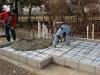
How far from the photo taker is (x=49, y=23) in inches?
390

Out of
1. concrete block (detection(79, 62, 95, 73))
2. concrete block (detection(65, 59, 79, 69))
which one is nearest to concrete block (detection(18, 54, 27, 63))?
concrete block (detection(65, 59, 79, 69))

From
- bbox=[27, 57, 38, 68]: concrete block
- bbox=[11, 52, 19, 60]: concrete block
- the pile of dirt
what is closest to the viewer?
bbox=[27, 57, 38, 68]: concrete block

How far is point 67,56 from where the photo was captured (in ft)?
14.5

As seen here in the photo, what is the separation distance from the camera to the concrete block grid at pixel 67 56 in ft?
12.7

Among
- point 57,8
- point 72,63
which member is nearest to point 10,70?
point 72,63

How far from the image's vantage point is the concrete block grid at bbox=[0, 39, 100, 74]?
388cm

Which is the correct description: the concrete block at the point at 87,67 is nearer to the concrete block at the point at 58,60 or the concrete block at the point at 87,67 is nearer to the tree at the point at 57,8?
the concrete block at the point at 58,60

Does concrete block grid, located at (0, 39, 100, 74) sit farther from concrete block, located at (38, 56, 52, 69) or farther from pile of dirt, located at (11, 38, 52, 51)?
pile of dirt, located at (11, 38, 52, 51)

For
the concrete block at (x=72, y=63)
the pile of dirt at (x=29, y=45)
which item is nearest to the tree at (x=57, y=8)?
the pile of dirt at (x=29, y=45)

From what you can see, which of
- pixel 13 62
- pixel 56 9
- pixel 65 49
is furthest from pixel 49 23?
pixel 13 62

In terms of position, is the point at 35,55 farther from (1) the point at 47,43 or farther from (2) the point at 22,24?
(2) the point at 22,24

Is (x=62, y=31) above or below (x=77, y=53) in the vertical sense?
above

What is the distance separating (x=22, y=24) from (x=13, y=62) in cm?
735

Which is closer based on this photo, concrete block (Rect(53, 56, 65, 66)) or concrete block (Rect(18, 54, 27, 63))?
concrete block (Rect(53, 56, 65, 66))
